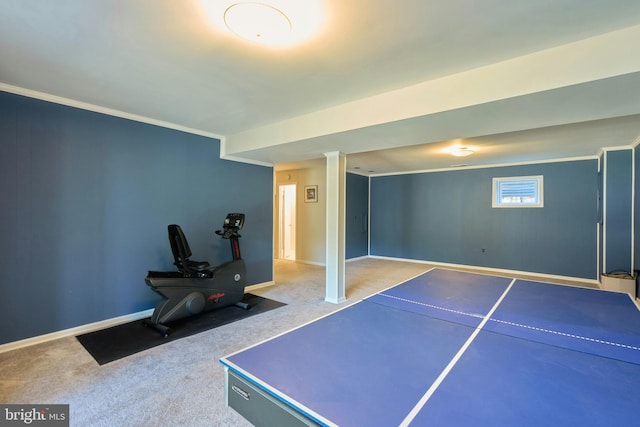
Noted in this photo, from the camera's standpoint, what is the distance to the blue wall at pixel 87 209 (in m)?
2.80

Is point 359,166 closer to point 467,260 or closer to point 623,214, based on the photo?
point 467,260

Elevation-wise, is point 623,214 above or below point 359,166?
below

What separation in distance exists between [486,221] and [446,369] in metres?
6.29

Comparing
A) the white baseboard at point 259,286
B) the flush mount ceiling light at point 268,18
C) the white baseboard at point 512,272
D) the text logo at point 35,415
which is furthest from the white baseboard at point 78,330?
the white baseboard at point 512,272

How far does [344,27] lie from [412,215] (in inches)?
250

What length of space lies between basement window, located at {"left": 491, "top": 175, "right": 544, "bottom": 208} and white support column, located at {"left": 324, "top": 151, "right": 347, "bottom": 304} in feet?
13.9

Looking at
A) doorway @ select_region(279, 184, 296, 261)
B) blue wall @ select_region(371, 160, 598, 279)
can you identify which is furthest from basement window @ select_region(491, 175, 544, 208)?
doorway @ select_region(279, 184, 296, 261)

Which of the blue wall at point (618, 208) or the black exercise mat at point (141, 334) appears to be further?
the blue wall at point (618, 208)

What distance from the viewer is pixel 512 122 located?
2.66 meters

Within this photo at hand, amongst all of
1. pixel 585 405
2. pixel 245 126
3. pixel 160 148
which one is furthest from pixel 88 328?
pixel 585 405

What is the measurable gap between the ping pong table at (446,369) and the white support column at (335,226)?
228 cm

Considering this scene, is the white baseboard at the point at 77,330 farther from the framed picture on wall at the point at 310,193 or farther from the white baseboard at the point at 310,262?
the framed picture on wall at the point at 310,193

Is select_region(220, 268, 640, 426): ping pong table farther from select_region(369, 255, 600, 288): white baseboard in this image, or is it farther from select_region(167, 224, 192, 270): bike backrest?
select_region(369, 255, 600, 288): white baseboard

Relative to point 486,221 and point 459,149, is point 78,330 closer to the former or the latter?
point 459,149
